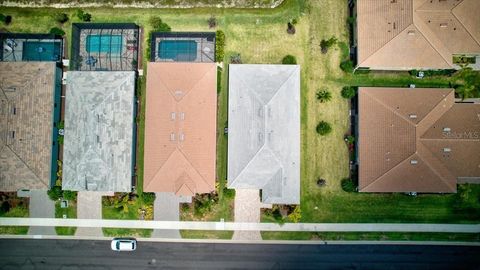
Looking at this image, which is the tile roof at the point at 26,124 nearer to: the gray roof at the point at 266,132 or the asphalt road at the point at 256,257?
the asphalt road at the point at 256,257

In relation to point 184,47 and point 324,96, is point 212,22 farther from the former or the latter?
point 324,96

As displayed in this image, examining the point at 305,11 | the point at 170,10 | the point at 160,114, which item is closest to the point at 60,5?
the point at 170,10

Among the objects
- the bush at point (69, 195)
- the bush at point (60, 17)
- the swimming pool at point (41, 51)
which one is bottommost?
the bush at point (69, 195)

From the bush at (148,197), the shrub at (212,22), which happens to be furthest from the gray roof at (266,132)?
the bush at (148,197)

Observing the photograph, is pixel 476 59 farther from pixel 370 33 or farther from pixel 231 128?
pixel 231 128

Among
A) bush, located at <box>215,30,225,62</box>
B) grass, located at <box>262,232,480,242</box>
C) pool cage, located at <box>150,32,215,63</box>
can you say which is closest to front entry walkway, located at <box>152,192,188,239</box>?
grass, located at <box>262,232,480,242</box>

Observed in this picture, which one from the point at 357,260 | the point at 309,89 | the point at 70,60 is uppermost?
the point at 70,60

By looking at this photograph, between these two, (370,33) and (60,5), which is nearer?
(370,33)
